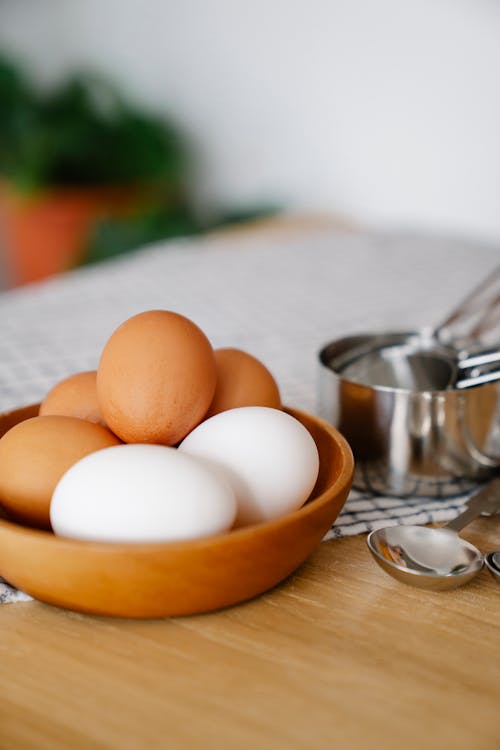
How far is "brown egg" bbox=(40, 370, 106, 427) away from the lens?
23.6 inches

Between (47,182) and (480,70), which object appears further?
(47,182)

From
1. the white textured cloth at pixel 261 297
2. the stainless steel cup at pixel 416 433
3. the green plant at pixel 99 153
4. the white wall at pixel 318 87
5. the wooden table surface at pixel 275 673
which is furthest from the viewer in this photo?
the green plant at pixel 99 153

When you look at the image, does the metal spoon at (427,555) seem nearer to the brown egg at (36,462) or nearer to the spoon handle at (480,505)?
the spoon handle at (480,505)

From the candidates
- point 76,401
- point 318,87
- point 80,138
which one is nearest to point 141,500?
point 76,401

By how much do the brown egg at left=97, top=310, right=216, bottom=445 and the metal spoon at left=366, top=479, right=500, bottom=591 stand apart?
0.48 ft

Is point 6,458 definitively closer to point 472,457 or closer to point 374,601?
point 374,601

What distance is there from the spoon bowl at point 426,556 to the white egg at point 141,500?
0.40ft

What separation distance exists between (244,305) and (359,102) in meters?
1.61

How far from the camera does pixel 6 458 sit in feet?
1.75

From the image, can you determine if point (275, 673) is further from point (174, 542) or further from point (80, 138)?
point (80, 138)

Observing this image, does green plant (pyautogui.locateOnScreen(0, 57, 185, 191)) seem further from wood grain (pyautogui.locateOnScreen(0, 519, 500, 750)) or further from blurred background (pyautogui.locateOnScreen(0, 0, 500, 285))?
wood grain (pyautogui.locateOnScreen(0, 519, 500, 750))

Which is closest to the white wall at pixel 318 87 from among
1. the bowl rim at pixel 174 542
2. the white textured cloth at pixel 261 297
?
the white textured cloth at pixel 261 297

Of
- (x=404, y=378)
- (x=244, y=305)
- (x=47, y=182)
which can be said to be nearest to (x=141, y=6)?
(x=47, y=182)

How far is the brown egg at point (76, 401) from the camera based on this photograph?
601 millimetres
